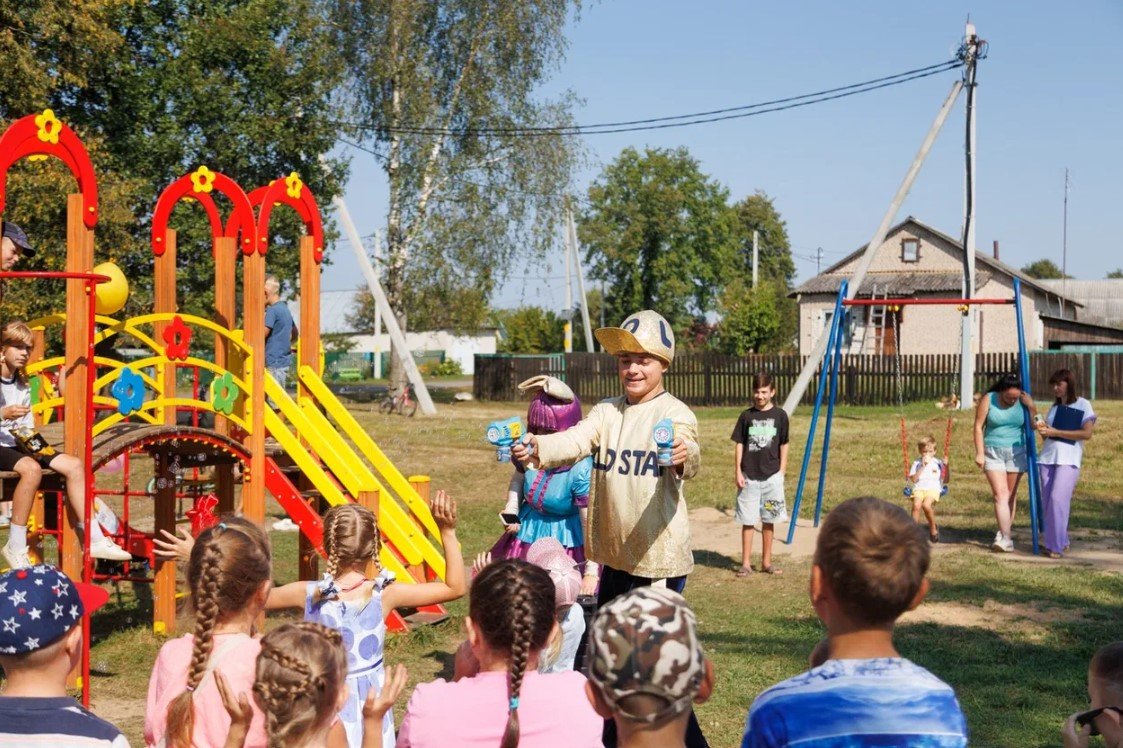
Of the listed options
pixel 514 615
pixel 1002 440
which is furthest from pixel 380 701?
pixel 1002 440

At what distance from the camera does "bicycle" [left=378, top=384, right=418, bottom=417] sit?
87.1 ft

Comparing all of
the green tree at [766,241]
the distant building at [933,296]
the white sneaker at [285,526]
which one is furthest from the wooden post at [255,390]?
the green tree at [766,241]

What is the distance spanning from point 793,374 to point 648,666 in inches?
1094

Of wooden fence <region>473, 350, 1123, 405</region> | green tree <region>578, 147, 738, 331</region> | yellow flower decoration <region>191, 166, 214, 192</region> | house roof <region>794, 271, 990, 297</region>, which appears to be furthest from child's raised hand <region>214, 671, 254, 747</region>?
green tree <region>578, 147, 738, 331</region>

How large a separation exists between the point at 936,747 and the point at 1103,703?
1.24 metres

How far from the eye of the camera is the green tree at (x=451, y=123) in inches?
1070

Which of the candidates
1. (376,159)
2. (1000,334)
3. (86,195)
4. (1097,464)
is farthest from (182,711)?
(1000,334)

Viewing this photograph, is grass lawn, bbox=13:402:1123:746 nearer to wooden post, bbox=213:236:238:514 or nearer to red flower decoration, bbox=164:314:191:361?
wooden post, bbox=213:236:238:514

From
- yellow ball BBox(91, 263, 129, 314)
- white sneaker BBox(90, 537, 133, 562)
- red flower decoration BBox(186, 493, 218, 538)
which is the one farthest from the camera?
yellow ball BBox(91, 263, 129, 314)

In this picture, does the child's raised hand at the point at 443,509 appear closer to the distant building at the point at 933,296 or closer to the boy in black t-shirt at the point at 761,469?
the boy in black t-shirt at the point at 761,469

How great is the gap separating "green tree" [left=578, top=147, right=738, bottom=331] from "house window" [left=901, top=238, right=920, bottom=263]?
11689 mm

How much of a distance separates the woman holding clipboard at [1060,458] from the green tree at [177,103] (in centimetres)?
1391

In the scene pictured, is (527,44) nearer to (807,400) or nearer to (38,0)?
(807,400)

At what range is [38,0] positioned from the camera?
677 inches
